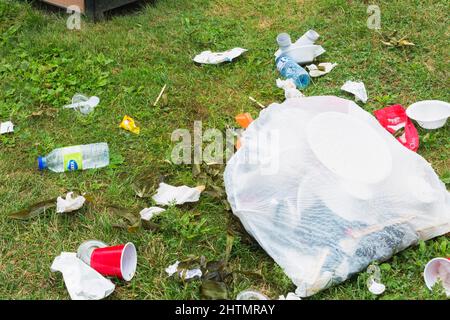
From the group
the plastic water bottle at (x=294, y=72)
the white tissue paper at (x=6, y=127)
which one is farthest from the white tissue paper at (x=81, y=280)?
the plastic water bottle at (x=294, y=72)

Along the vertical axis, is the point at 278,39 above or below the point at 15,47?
above

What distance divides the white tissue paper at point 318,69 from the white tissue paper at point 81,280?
194 centimetres

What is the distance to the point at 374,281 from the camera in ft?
7.21

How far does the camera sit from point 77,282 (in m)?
2.23

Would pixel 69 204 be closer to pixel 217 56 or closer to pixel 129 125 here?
pixel 129 125

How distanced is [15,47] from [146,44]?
934 millimetres

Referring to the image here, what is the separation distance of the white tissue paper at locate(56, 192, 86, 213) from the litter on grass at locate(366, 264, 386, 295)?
52.0 inches

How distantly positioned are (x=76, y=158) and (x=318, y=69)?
1632 mm

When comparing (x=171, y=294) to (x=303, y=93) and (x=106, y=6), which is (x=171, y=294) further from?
(x=106, y=6)

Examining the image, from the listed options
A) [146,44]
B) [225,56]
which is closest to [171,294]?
[225,56]

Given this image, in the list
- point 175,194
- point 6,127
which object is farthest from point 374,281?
point 6,127

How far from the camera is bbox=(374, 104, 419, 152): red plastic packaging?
294cm

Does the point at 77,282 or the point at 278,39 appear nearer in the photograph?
the point at 77,282

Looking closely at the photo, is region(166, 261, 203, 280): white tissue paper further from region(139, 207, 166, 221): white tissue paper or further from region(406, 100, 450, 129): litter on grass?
region(406, 100, 450, 129): litter on grass
